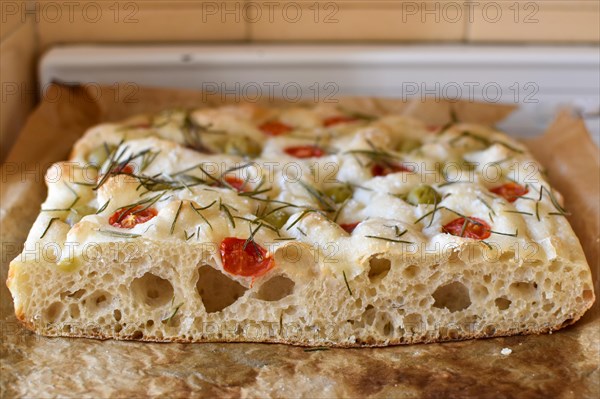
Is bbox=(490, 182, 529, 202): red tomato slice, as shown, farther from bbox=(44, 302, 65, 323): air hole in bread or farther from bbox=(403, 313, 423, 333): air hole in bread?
bbox=(44, 302, 65, 323): air hole in bread

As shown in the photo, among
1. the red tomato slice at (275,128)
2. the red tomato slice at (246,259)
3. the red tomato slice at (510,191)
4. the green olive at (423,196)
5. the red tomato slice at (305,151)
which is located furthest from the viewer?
the red tomato slice at (275,128)

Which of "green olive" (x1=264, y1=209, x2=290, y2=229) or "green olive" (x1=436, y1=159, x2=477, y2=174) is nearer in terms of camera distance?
"green olive" (x1=264, y1=209, x2=290, y2=229)

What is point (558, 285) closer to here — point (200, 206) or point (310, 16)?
point (200, 206)

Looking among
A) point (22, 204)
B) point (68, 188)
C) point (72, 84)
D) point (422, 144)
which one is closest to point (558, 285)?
point (422, 144)

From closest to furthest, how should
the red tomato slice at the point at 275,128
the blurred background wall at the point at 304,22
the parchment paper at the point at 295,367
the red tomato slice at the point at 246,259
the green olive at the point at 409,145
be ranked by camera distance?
the parchment paper at the point at 295,367
the red tomato slice at the point at 246,259
the green olive at the point at 409,145
the red tomato slice at the point at 275,128
the blurred background wall at the point at 304,22

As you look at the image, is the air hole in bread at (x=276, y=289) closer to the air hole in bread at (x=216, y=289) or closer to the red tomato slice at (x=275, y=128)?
the air hole in bread at (x=216, y=289)

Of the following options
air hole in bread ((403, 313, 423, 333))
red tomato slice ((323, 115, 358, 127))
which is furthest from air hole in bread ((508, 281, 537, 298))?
red tomato slice ((323, 115, 358, 127))

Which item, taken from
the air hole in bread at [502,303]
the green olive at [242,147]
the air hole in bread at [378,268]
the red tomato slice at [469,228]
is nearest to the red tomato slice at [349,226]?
the air hole in bread at [378,268]

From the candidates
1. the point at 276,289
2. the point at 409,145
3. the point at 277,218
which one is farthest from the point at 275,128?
the point at 276,289
